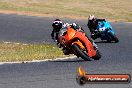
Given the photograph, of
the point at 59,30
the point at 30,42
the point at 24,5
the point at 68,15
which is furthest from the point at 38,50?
the point at 24,5

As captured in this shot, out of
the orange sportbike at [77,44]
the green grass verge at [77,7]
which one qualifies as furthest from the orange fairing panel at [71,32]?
the green grass verge at [77,7]

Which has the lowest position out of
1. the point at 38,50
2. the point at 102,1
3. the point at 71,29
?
the point at 102,1

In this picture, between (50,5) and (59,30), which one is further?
(50,5)

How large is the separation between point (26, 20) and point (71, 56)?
1702cm

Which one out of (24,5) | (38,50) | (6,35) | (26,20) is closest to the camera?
(38,50)

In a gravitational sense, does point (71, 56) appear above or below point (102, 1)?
above

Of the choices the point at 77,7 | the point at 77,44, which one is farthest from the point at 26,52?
the point at 77,7

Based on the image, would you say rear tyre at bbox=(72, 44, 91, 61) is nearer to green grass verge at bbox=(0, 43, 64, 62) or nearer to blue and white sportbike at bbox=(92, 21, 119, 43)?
green grass verge at bbox=(0, 43, 64, 62)

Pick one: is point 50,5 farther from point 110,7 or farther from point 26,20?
point 26,20

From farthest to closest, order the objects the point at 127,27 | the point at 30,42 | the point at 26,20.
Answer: the point at 26,20 → the point at 127,27 → the point at 30,42

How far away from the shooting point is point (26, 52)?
19.1 metres

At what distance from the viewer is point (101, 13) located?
40844 mm

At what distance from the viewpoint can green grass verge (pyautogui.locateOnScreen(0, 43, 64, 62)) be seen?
1703 centimetres

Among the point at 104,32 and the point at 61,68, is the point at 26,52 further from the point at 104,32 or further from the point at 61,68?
the point at 104,32
